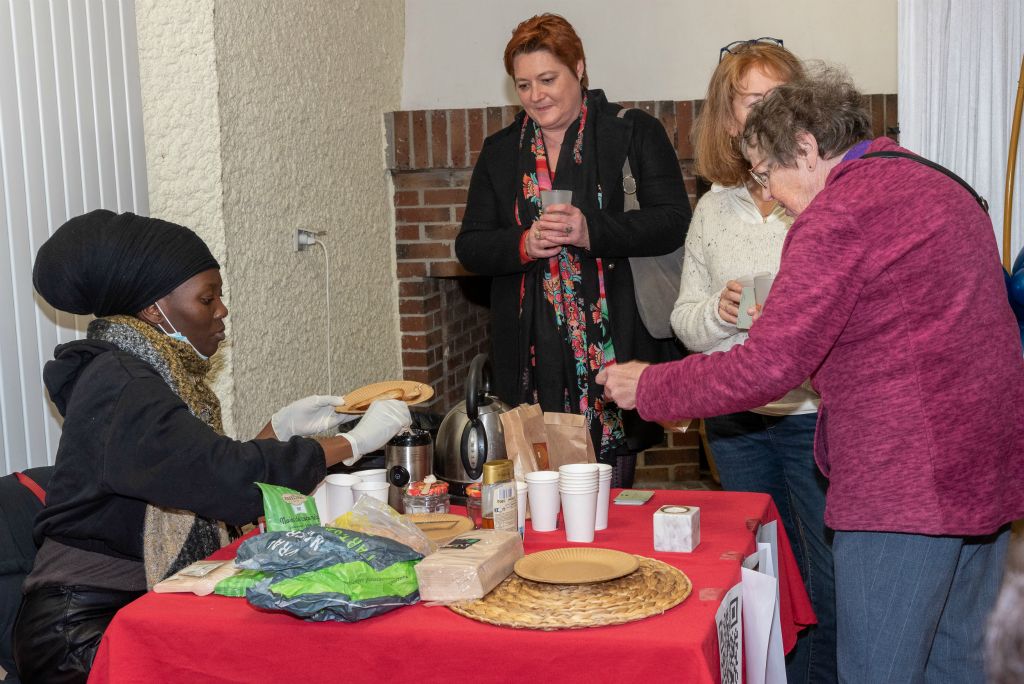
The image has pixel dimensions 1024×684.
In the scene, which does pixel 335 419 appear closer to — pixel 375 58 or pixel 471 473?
pixel 471 473

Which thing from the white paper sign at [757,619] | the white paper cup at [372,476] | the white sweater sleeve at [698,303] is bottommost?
the white paper sign at [757,619]

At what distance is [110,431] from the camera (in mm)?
1822

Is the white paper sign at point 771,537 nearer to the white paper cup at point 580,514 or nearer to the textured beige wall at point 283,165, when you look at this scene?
the white paper cup at point 580,514

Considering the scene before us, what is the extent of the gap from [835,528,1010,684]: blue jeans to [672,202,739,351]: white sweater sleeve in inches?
30.8

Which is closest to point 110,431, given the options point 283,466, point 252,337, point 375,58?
point 283,466

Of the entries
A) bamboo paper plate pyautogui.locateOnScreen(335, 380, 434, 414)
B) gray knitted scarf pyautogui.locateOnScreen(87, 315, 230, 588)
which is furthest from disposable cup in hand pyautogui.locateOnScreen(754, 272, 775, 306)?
gray knitted scarf pyautogui.locateOnScreen(87, 315, 230, 588)

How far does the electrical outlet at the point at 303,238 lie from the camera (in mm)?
3291

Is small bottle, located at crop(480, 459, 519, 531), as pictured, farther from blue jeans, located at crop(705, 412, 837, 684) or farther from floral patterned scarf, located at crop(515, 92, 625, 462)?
floral patterned scarf, located at crop(515, 92, 625, 462)

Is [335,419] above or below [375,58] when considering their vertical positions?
below

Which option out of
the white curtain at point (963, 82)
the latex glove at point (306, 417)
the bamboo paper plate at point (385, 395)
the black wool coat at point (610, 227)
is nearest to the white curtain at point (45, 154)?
the latex glove at point (306, 417)

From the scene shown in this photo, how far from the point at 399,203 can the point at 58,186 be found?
1768 mm

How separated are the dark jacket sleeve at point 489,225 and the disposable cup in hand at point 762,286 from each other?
88 cm

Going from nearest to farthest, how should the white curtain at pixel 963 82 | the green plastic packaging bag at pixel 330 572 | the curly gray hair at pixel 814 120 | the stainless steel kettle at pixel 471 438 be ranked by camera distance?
the green plastic packaging bag at pixel 330 572 < the curly gray hair at pixel 814 120 < the stainless steel kettle at pixel 471 438 < the white curtain at pixel 963 82

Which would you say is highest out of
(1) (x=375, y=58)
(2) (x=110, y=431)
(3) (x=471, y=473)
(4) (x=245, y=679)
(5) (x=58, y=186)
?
(1) (x=375, y=58)
